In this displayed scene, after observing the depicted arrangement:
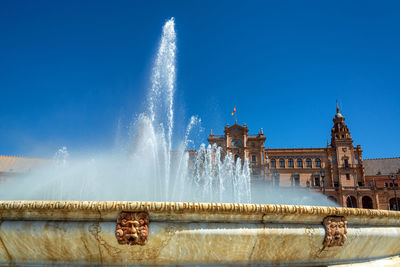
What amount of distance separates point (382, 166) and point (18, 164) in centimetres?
6562

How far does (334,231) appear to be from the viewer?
3641 mm

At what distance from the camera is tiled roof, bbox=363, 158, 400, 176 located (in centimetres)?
5109

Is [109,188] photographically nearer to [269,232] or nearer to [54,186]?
[54,186]

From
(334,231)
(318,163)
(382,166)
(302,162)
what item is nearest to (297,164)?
(302,162)

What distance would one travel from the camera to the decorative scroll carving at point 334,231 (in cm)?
361

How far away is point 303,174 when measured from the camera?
4778 cm

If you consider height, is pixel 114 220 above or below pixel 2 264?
above

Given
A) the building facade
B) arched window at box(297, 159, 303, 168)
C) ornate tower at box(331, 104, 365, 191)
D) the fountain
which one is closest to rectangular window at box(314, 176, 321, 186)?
the building facade

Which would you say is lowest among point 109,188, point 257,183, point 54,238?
point 54,238

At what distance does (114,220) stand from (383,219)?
370 centimetres

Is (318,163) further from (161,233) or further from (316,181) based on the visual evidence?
(161,233)

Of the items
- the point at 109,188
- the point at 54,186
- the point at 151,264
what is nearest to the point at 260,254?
the point at 151,264

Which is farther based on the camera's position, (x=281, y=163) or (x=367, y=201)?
(x=281, y=163)

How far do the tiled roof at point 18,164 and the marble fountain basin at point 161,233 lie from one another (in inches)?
2144
